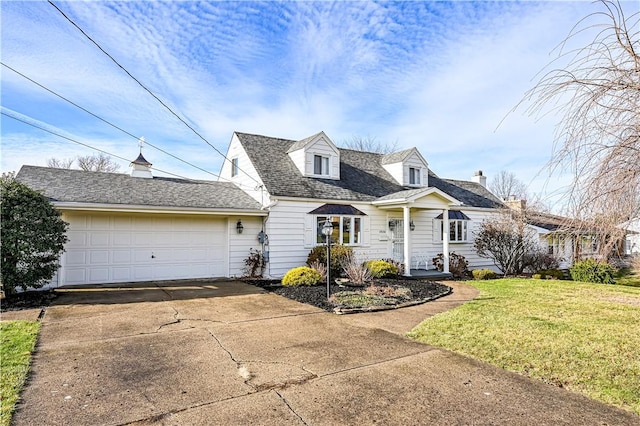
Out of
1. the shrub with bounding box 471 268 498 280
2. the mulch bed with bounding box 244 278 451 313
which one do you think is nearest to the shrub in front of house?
the shrub with bounding box 471 268 498 280

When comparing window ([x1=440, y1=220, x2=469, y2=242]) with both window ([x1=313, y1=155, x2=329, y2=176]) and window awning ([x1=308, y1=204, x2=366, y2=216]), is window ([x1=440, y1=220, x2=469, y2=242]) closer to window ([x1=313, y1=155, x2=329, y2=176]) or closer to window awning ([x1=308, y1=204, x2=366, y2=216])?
window awning ([x1=308, y1=204, x2=366, y2=216])

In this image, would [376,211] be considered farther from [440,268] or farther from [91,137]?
[91,137]

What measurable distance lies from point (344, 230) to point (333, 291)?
4794 mm

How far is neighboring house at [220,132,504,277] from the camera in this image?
13922mm

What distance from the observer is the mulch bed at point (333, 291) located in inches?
346

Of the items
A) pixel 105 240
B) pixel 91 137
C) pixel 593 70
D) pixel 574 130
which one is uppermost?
pixel 91 137

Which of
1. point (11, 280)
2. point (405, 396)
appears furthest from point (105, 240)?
point (405, 396)

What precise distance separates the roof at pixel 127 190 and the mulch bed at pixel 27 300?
2.76 meters

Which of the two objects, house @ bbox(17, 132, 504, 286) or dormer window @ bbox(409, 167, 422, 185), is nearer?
house @ bbox(17, 132, 504, 286)

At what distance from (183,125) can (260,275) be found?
628 centimetres

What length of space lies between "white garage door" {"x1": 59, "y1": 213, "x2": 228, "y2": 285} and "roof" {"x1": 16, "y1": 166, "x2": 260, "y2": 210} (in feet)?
2.19

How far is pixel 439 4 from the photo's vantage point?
6.42 metres

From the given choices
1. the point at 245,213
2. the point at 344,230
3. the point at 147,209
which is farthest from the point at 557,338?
the point at 147,209

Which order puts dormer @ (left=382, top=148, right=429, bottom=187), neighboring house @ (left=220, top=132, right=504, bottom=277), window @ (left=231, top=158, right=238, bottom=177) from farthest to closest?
dormer @ (left=382, top=148, right=429, bottom=187)
window @ (left=231, top=158, right=238, bottom=177)
neighboring house @ (left=220, top=132, right=504, bottom=277)
